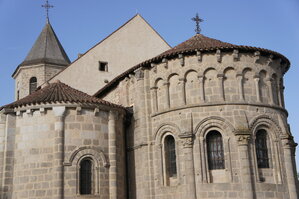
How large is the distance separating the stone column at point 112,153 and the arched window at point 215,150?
412 cm

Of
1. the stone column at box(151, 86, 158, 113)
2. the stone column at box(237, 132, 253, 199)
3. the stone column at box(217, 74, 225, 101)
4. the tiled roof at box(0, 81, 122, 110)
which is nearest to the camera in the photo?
the stone column at box(237, 132, 253, 199)

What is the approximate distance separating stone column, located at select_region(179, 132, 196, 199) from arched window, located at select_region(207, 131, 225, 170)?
822 mm

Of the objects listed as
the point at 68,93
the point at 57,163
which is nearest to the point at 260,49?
the point at 68,93

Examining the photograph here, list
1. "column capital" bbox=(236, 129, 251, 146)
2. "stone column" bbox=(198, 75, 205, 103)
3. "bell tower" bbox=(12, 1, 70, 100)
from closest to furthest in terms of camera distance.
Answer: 1. "column capital" bbox=(236, 129, 251, 146)
2. "stone column" bbox=(198, 75, 205, 103)
3. "bell tower" bbox=(12, 1, 70, 100)

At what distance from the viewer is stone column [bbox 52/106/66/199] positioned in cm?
1725

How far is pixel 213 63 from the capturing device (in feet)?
62.3

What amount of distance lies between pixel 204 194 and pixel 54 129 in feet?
22.2

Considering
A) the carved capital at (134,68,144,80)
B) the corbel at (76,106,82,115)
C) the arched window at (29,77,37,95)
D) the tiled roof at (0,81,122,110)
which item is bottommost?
the corbel at (76,106,82,115)

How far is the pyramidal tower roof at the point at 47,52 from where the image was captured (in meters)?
35.7

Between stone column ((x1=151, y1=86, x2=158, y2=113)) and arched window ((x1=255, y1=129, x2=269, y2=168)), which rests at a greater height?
stone column ((x1=151, y1=86, x2=158, y2=113))

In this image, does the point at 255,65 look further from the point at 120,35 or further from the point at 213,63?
the point at 120,35

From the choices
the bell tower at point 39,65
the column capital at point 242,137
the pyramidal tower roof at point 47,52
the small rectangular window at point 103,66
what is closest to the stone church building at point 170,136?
the column capital at point 242,137

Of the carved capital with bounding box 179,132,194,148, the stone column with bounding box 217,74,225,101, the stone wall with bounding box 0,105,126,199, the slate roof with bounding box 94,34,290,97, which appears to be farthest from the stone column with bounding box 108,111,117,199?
the stone column with bounding box 217,74,225,101

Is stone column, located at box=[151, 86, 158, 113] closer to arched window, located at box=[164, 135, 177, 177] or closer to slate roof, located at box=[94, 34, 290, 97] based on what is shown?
slate roof, located at box=[94, 34, 290, 97]
